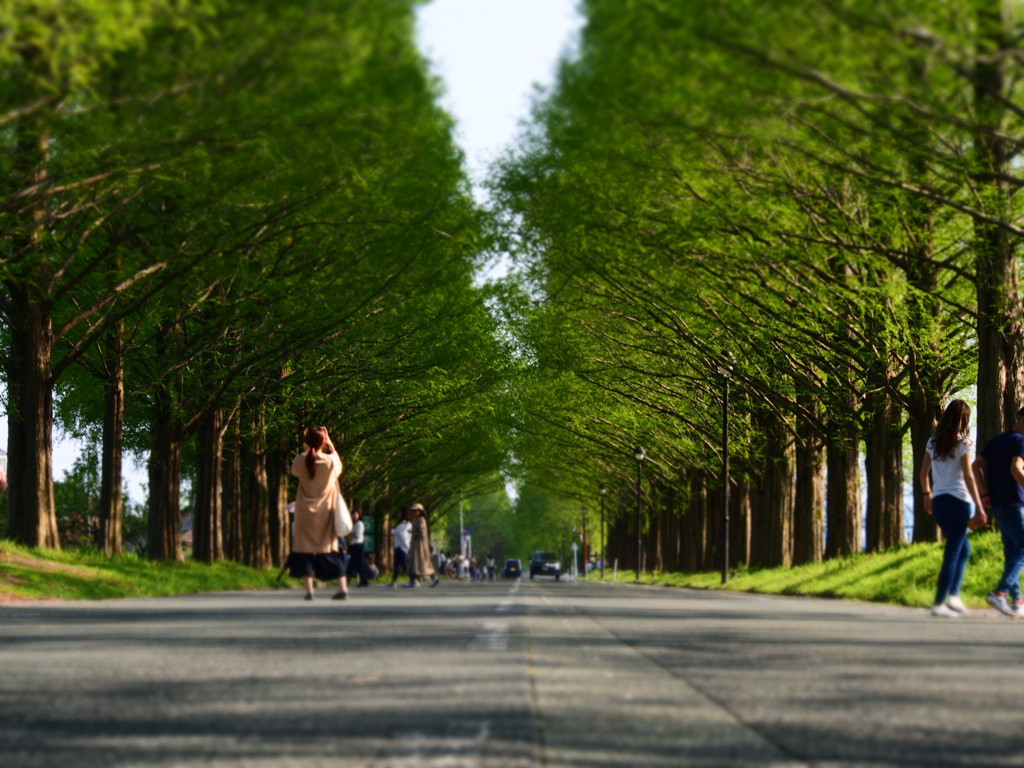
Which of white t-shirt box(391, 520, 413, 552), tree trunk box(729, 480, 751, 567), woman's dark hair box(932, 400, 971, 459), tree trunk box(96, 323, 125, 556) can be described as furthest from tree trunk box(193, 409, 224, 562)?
woman's dark hair box(932, 400, 971, 459)

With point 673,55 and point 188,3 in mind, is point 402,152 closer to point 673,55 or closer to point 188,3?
point 673,55

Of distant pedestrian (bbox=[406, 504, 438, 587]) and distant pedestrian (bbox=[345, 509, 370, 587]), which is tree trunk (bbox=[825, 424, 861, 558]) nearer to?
distant pedestrian (bbox=[406, 504, 438, 587])

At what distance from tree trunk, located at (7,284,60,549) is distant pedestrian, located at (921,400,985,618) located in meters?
14.5

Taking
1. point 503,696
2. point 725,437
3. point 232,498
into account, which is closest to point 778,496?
point 725,437

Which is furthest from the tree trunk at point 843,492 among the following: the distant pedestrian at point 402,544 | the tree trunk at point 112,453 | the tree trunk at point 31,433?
the tree trunk at point 31,433

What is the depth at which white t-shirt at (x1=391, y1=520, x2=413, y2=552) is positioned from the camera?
32.3m

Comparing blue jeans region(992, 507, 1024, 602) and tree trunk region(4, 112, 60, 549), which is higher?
tree trunk region(4, 112, 60, 549)

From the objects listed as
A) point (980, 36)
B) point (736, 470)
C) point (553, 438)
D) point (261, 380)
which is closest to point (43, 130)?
point (980, 36)

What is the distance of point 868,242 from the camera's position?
819 inches

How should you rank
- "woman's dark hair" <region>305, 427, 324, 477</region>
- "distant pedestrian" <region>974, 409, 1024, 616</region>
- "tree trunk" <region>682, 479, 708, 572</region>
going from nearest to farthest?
1. "distant pedestrian" <region>974, 409, 1024, 616</region>
2. "woman's dark hair" <region>305, 427, 324, 477</region>
3. "tree trunk" <region>682, 479, 708, 572</region>

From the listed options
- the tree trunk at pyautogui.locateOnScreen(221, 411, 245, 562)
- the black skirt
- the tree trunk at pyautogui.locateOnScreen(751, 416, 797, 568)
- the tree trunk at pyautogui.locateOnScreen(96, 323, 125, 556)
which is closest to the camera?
the black skirt

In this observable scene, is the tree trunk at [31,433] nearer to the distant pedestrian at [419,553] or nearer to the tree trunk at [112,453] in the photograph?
the tree trunk at [112,453]

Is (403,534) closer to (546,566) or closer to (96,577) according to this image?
(96,577)

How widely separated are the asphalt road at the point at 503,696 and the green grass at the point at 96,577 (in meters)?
7.50
